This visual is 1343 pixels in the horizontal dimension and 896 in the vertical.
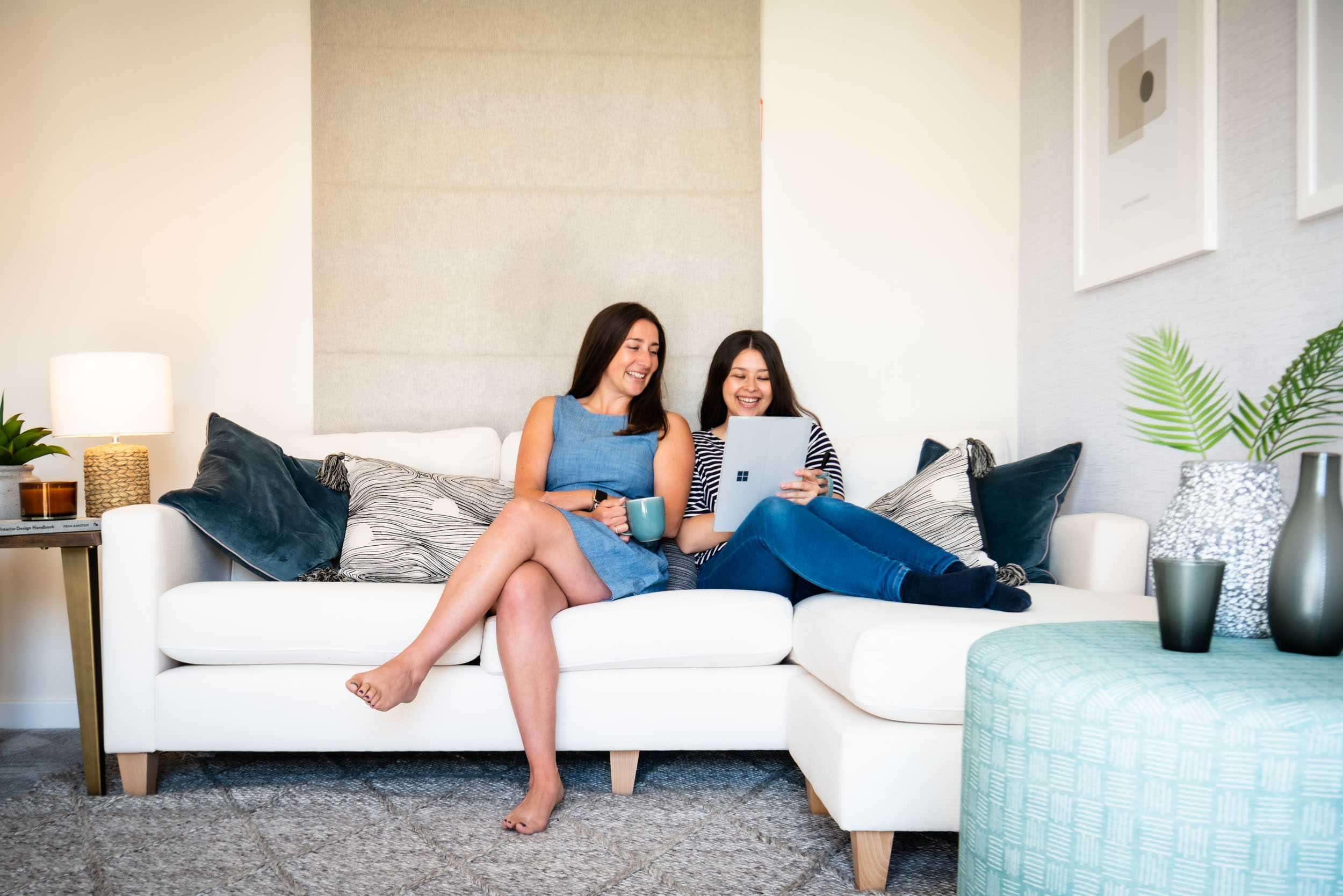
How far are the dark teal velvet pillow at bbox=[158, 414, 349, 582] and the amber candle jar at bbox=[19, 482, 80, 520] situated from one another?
33 centimetres

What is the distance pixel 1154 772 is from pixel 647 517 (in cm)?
122

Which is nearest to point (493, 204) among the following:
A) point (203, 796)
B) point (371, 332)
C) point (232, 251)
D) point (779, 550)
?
point (371, 332)

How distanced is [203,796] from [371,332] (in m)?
1.57

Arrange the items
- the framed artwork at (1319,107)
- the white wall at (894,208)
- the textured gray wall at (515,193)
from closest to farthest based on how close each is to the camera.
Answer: the framed artwork at (1319,107)
the textured gray wall at (515,193)
the white wall at (894,208)

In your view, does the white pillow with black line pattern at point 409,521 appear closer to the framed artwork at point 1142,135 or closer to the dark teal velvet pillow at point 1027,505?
the dark teal velvet pillow at point 1027,505

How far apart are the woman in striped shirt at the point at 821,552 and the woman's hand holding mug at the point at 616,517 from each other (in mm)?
243

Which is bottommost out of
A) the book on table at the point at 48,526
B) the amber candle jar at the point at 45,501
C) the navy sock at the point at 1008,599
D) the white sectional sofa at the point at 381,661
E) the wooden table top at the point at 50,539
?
the white sectional sofa at the point at 381,661

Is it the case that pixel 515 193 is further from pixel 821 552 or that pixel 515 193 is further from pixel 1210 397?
pixel 1210 397

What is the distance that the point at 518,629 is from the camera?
6.31 feet

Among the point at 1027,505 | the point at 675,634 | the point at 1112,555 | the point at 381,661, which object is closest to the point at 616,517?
the point at 675,634

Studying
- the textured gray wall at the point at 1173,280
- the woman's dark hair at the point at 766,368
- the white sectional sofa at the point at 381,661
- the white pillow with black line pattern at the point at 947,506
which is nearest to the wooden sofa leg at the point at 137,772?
the white sectional sofa at the point at 381,661

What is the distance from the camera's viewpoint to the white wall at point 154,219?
115 inches

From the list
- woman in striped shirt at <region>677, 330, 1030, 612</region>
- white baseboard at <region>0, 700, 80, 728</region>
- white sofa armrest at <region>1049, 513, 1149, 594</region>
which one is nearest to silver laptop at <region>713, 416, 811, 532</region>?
woman in striped shirt at <region>677, 330, 1030, 612</region>

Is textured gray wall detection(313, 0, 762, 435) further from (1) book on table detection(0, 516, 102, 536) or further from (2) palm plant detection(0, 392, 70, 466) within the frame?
(1) book on table detection(0, 516, 102, 536)
